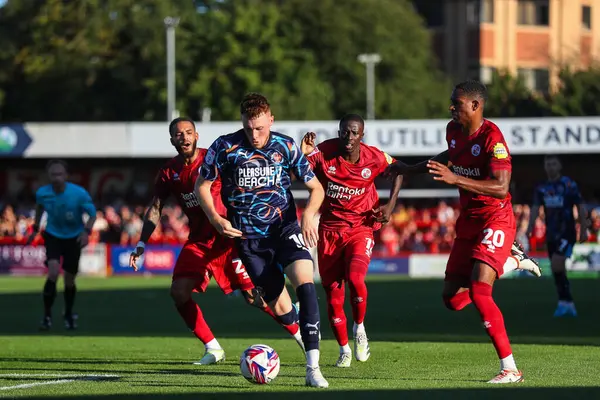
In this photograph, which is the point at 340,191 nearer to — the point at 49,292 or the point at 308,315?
Result: the point at 308,315

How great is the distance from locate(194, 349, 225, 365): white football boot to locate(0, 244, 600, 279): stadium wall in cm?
2304

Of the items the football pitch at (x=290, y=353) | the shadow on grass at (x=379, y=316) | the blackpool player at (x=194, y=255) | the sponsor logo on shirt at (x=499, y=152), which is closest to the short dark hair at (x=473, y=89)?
the sponsor logo on shirt at (x=499, y=152)

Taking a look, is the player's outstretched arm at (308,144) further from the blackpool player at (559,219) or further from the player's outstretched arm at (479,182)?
the blackpool player at (559,219)

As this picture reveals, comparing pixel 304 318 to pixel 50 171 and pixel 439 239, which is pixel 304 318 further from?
pixel 439 239

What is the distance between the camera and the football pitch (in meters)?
9.50

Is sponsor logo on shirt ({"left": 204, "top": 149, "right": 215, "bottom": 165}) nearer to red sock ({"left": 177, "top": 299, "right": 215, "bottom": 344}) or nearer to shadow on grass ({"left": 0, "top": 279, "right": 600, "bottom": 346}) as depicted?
red sock ({"left": 177, "top": 299, "right": 215, "bottom": 344})

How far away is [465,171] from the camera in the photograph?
1046cm

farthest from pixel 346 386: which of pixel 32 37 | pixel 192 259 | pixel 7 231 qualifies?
pixel 32 37

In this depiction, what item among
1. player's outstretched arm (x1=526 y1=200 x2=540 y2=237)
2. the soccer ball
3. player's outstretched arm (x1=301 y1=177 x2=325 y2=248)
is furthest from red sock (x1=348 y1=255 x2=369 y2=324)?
player's outstretched arm (x1=526 y1=200 x2=540 y2=237)

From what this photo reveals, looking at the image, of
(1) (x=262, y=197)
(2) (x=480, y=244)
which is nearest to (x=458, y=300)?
(2) (x=480, y=244)

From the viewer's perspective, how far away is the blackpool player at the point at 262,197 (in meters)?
10.1

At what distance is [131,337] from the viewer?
16016 mm

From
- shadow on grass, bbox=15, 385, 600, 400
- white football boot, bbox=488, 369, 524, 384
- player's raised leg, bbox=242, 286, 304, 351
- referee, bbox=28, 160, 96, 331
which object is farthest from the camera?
referee, bbox=28, 160, 96, 331

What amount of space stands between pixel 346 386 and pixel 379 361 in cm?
235
